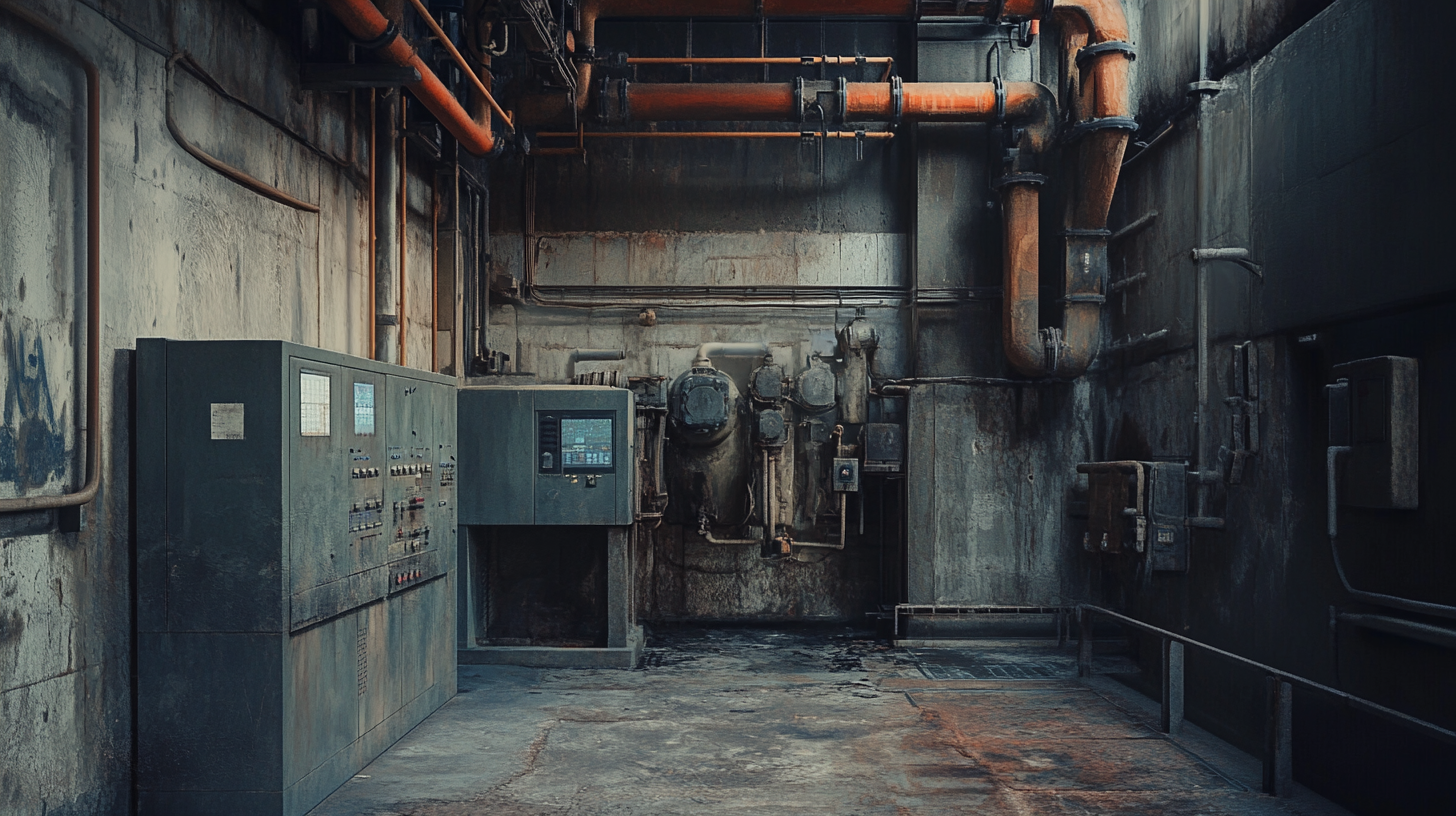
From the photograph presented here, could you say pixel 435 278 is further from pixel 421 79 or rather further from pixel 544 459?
pixel 421 79

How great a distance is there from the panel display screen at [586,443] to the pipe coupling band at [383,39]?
310 cm

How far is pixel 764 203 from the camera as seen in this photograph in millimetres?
9422

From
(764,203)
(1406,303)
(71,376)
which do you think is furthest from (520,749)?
(764,203)

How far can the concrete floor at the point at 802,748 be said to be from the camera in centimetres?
466

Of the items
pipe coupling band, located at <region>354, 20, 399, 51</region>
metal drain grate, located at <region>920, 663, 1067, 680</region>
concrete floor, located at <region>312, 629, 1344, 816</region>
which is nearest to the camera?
concrete floor, located at <region>312, 629, 1344, 816</region>

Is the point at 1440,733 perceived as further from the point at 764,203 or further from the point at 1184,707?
the point at 764,203

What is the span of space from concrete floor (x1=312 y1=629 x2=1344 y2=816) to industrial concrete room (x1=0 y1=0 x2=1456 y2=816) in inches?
1.7

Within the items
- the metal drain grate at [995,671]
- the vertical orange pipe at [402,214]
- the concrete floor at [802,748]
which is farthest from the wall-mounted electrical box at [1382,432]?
the vertical orange pipe at [402,214]

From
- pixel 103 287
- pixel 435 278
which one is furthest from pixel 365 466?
pixel 435 278

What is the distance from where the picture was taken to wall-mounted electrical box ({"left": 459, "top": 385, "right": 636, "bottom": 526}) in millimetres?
7531

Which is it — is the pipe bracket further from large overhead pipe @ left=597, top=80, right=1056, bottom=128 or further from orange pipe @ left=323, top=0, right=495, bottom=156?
orange pipe @ left=323, top=0, right=495, bottom=156

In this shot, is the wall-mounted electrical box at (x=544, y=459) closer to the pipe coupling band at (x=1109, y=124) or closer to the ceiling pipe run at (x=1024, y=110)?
the ceiling pipe run at (x=1024, y=110)

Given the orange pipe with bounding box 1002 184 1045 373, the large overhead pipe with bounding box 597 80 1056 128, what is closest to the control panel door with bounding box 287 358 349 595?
the large overhead pipe with bounding box 597 80 1056 128

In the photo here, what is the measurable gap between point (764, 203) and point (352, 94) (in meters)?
4.06
